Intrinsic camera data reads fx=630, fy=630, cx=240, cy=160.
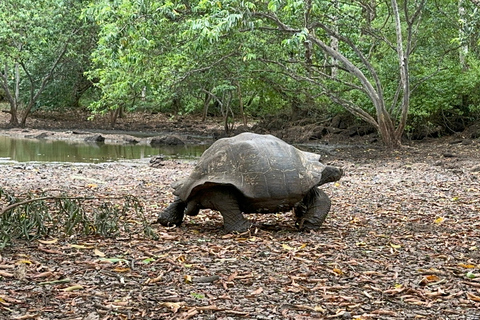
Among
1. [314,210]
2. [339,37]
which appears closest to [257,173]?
[314,210]

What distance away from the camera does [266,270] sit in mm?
4906

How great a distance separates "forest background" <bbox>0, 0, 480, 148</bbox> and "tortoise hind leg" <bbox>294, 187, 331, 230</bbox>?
442 cm

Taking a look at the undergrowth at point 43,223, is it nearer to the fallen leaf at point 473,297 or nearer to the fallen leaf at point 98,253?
the fallen leaf at point 98,253

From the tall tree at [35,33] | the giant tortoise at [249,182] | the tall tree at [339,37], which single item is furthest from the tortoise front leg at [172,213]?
the tall tree at [35,33]

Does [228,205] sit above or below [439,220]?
above

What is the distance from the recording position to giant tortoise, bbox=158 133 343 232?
20.8 feet

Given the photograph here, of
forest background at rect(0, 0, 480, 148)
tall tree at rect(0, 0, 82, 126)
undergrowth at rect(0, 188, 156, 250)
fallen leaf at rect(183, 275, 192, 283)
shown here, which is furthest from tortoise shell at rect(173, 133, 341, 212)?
tall tree at rect(0, 0, 82, 126)

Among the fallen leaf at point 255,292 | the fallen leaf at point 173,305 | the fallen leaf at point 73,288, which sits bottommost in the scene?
the fallen leaf at point 255,292

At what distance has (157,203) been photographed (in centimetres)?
877

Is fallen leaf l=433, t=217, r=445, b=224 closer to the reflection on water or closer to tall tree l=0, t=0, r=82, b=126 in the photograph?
the reflection on water

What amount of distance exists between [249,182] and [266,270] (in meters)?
1.55

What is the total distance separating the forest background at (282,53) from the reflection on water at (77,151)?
6.27ft

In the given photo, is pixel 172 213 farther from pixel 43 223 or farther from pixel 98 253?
pixel 98 253

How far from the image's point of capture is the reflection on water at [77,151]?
756 inches
